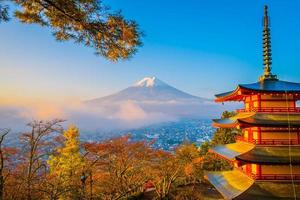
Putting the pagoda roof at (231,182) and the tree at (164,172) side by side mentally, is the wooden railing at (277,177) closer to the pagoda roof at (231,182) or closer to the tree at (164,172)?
the pagoda roof at (231,182)

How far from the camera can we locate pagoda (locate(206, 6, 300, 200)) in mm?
11789

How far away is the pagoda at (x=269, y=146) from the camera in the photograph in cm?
1179

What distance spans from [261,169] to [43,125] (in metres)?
9.49

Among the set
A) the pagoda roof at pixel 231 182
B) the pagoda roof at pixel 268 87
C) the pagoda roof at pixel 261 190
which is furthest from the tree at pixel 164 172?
the pagoda roof at pixel 268 87

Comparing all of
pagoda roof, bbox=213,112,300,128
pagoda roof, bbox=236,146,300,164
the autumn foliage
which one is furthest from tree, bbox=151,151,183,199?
pagoda roof, bbox=213,112,300,128

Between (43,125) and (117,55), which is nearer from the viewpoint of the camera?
(117,55)

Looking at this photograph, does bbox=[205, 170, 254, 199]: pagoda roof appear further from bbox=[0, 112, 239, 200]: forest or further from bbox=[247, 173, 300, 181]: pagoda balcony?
bbox=[0, 112, 239, 200]: forest

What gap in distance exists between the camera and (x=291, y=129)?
12562 millimetres

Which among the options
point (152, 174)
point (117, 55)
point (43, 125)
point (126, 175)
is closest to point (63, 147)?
point (126, 175)

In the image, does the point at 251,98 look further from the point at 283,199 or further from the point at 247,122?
the point at 283,199

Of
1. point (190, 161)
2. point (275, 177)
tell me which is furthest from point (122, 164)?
point (275, 177)

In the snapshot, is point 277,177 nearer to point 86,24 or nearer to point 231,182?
point 231,182

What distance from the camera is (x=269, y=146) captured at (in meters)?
12.5

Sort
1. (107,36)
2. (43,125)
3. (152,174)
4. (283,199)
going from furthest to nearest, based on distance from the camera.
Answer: (152,174)
(43,125)
(283,199)
(107,36)
